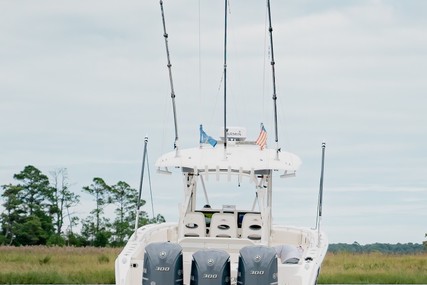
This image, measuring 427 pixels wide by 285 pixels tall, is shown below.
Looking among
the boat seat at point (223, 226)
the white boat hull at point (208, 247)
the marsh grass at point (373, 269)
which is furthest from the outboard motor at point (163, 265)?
the marsh grass at point (373, 269)

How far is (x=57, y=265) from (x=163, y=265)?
650 inches

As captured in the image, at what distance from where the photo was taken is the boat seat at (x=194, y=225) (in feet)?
62.8

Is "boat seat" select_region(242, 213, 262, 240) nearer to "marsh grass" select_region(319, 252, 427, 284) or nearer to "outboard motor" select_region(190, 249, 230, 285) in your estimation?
"outboard motor" select_region(190, 249, 230, 285)

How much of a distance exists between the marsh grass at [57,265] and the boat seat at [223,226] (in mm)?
11370

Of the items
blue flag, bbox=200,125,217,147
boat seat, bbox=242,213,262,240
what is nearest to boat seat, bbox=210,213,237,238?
boat seat, bbox=242,213,262,240

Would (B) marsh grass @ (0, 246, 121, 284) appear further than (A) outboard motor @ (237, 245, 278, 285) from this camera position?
Yes

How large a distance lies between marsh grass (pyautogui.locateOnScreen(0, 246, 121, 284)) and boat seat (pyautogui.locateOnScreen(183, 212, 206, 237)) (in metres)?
11.2

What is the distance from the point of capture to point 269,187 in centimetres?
1922

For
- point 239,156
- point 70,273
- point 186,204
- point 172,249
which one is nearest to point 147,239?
point 186,204

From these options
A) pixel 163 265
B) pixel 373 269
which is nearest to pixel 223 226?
pixel 163 265

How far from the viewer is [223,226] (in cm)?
1914

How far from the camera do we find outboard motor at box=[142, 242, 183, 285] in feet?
50.9

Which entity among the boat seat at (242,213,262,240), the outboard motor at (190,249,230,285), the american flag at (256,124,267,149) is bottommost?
the outboard motor at (190,249,230,285)

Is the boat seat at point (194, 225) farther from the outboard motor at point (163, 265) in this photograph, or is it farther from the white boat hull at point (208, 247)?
the outboard motor at point (163, 265)
